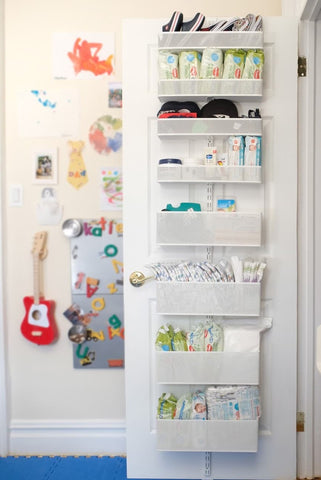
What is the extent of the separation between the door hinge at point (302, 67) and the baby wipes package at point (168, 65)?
1.73ft

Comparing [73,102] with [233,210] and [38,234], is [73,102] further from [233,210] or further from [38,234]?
[233,210]

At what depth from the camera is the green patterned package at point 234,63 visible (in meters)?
1.69

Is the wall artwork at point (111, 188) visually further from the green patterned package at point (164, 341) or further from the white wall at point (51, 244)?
the green patterned package at point (164, 341)

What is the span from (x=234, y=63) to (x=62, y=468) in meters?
1.98

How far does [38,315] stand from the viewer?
6.96 feet

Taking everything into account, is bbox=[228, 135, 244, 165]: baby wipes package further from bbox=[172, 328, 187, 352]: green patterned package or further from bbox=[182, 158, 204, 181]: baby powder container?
bbox=[172, 328, 187, 352]: green patterned package

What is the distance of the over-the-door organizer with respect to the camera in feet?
5.56

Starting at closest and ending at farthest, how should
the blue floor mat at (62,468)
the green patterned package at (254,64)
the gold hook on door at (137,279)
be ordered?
the green patterned package at (254,64)
the gold hook on door at (137,279)
the blue floor mat at (62,468)

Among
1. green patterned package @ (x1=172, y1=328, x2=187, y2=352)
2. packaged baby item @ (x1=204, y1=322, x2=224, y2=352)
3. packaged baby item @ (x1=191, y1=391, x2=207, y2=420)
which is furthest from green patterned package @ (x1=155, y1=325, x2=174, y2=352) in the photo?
packaged baby item @ (x1=191, y1=391, x2=207, y2=420)

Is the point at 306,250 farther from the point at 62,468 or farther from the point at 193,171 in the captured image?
the point at 62,468

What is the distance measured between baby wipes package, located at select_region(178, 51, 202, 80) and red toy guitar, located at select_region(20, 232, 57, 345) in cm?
102

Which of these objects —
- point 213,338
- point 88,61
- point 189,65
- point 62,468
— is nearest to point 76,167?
point 88,61

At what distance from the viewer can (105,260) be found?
212 centimetres

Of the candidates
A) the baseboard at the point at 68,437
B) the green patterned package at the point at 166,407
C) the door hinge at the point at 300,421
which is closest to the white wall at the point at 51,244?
the baseboard at the point at 68,437
